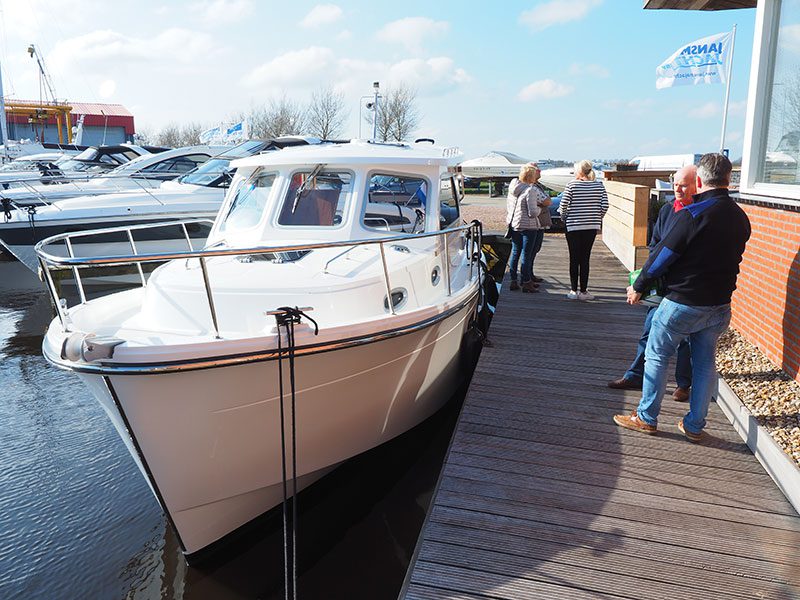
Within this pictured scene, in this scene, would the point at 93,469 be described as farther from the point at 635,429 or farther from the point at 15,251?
the point at 15,251

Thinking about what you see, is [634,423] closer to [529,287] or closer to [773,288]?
[773,288]

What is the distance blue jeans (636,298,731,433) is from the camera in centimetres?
372

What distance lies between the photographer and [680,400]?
16.2 ft

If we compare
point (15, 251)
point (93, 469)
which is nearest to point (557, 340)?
point (93, 469)

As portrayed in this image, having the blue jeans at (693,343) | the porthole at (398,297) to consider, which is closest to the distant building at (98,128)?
the porthole at (398,297)

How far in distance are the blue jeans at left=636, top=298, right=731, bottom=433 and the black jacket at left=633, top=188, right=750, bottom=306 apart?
3.4 inches

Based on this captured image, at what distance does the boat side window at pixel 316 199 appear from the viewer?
540cm

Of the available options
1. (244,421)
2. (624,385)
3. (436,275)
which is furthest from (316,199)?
(624,385)

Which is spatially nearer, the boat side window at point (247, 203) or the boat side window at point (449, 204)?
the boat side window at point (247, 203)

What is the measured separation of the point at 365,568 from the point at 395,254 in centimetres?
241

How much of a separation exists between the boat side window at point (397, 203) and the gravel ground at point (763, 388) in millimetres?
2873

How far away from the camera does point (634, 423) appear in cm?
442

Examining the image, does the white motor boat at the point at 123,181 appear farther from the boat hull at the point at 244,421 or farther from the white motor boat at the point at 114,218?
the boat hull at the point at 244,421

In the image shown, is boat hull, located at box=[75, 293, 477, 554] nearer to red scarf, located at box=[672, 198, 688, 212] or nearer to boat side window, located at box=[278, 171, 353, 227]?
boat side window, located at box=[278, 171, 353, 227]
